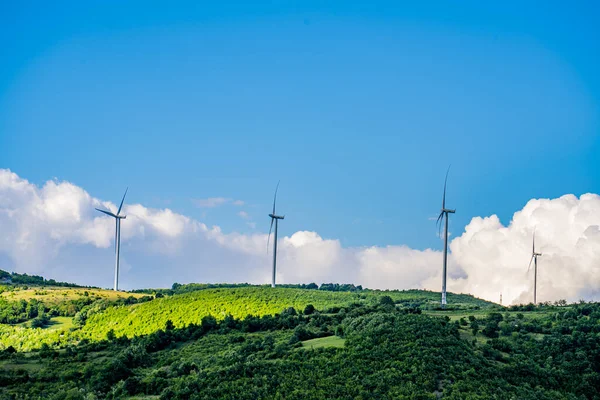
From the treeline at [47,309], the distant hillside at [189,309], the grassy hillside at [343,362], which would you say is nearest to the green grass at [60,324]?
the treeline at [47,309]

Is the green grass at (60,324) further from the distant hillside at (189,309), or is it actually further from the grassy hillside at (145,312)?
the distant hillside at (189,309)

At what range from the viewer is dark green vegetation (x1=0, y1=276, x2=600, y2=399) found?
82.9 metres

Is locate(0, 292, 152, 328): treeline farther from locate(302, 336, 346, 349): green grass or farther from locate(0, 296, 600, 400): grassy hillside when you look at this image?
locate(302, 336, 346, 349): green grass

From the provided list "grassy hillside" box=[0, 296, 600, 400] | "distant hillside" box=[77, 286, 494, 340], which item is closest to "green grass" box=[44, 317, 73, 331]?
"distant hillside" box=[77, 286, 494, 340]

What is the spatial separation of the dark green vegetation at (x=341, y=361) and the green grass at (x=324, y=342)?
190mm

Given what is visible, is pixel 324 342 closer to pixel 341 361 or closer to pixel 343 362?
pixel 341 361

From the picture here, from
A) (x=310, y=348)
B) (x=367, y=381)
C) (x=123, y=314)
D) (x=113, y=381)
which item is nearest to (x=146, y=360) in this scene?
(x=113, y=381)

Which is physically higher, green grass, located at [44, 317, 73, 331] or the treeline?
the treeline

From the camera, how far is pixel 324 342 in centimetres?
10444

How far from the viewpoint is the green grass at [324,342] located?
10089cm

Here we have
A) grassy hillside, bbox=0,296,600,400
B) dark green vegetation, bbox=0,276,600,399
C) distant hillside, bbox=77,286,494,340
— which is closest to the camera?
grassy hillside, bbox=0,296,600,400

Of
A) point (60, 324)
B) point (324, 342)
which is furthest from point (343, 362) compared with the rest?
point (60, 324)

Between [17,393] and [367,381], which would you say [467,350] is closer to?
[367,381]

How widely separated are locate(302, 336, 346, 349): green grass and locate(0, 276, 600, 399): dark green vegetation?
190mm
